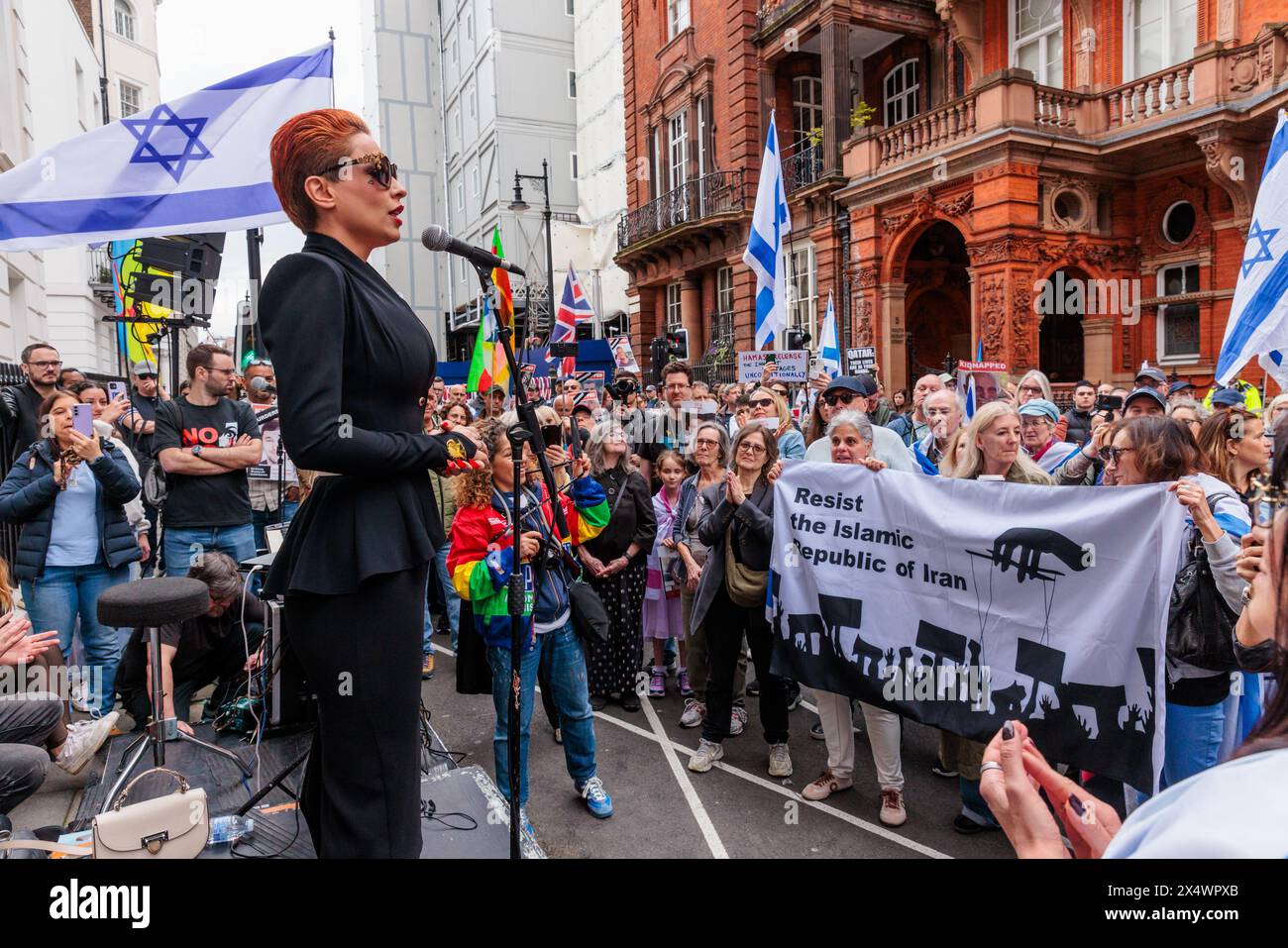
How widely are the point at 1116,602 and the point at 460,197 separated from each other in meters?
46.0

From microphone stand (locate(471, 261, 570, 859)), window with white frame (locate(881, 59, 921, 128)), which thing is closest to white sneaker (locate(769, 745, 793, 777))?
microphone stand (locate(471, 261, 570, 859))

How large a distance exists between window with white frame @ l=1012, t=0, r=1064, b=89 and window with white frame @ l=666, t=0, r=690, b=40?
1045cm

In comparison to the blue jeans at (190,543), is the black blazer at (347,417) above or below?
above

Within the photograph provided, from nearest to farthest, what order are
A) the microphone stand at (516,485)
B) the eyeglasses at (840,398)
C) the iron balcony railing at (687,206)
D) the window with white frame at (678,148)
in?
the microphone stand at (516,485)
the eyeglasses at (840,398)
the iron balcony railing at (687,206)
the window with white frame at (678,148)

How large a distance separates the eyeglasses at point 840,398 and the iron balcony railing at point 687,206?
17.6 metres

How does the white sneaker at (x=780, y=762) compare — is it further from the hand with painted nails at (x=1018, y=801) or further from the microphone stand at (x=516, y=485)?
the hand with painted nails at (x=1018, y=801)

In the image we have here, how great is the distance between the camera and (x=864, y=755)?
5148 mm

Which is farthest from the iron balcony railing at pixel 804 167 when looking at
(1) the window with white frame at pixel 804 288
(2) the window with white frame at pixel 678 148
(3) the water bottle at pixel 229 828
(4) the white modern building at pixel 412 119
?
(4) the white modern building at pixel 412 119

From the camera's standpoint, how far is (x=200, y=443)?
17.7 feet

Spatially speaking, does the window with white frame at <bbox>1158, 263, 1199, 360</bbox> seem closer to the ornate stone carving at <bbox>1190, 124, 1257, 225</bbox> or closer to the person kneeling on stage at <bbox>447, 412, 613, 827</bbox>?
the ornate stone carving at <bbox>1190, 124, 1257, 225</bbox>

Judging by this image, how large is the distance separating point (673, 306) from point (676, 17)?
29.0 feet

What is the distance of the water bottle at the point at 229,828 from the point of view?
12.3ft

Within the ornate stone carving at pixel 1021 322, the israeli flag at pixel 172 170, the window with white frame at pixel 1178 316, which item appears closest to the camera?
the israeli flag at pixel 172 170

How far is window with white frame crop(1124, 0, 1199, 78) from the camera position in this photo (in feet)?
47.5
